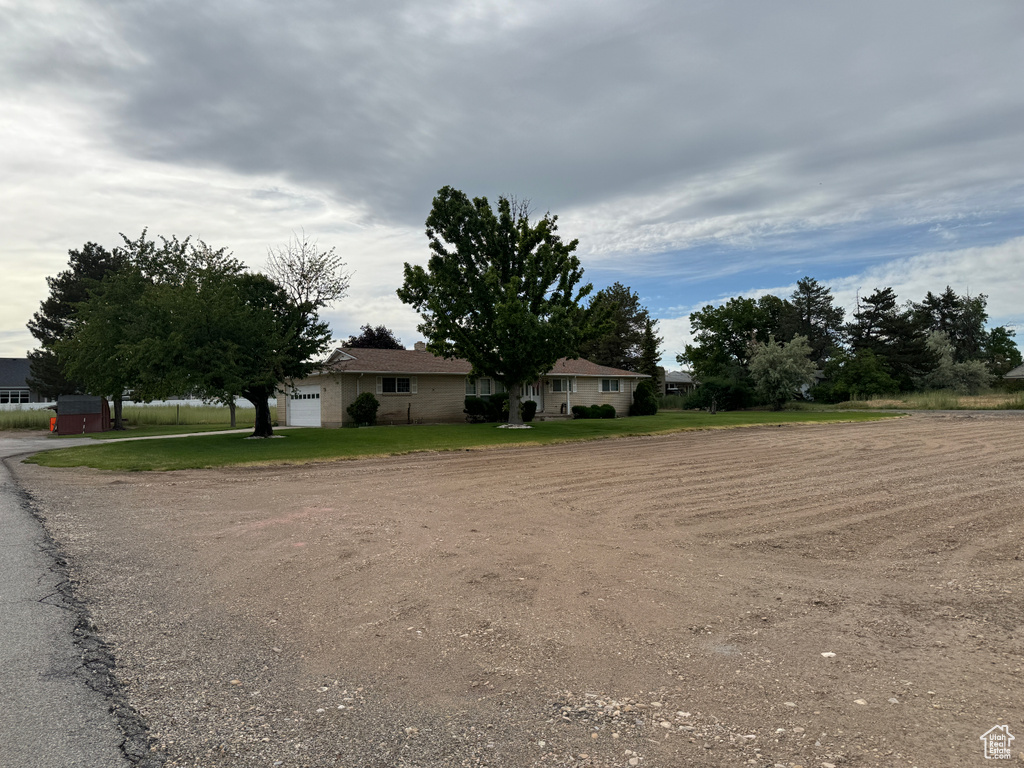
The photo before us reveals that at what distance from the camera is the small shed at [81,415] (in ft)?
101

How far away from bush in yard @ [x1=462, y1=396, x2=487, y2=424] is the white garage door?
7433 millimetres

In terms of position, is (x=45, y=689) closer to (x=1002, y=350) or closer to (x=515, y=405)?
(x=515, y=405)

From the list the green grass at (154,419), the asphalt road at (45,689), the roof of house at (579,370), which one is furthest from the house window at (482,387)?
the asphalt road at (45,689)

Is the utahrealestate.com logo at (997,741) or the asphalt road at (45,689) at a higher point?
the asphalt road at (45,689)

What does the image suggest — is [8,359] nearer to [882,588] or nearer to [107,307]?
[107,307]

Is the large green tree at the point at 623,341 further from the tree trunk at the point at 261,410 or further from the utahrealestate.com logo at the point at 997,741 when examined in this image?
the utahrealestate.com logo at the point at 997,741

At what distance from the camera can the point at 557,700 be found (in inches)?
148

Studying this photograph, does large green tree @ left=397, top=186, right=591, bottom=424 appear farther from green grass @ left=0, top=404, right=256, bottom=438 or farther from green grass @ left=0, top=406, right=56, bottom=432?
green grass @ left=0, top=406, right=56, bottom=432

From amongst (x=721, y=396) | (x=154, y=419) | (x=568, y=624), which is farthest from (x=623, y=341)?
(x=568, y=624)

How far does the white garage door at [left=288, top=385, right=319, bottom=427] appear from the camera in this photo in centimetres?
3203

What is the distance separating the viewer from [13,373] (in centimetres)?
5731

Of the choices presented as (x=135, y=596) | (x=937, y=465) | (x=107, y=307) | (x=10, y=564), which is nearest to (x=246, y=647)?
(x=135, y=596)

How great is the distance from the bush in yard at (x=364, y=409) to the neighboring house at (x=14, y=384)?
4189 centimetres

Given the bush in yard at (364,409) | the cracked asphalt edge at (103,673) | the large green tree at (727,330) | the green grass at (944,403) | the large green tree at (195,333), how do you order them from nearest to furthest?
the cracked asphalt edge at (103,673) < the large green tree at (195,333) < the bush in yard at (364,409) < the green grass at (944,403) < the large green tree at (727,330)
